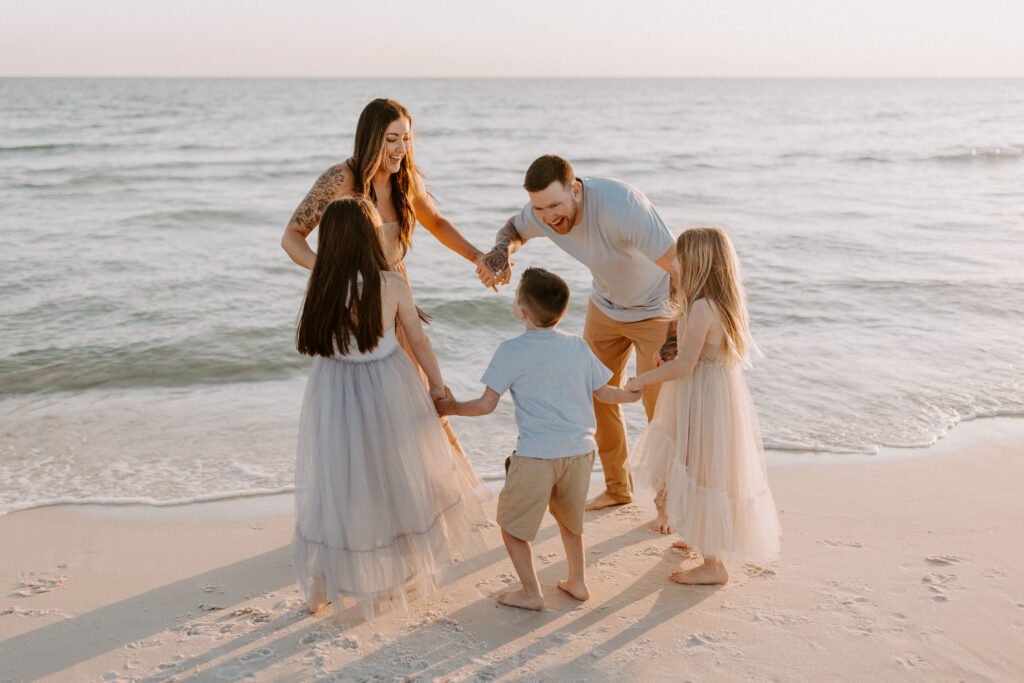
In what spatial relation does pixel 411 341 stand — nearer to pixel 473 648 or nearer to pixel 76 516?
pixel 473 648

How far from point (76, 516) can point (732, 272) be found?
3504 millimetres

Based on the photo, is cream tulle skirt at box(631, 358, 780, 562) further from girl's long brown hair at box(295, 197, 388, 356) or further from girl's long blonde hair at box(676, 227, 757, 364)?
girl's long brown hair at box(295, 197, 388, 356)

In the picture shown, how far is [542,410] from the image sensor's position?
3230 mm

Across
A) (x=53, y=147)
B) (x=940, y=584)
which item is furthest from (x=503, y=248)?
(x=53, y=147)

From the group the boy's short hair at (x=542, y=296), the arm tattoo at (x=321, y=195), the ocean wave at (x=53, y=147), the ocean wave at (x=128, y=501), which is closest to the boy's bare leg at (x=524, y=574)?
the boy's short hair at (x=542, y=296)

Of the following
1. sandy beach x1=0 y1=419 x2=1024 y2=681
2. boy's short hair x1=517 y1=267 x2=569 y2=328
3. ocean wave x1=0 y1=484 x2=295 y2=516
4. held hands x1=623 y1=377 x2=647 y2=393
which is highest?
boy's short hair x1=517 y1=267 x2=569 y2=328

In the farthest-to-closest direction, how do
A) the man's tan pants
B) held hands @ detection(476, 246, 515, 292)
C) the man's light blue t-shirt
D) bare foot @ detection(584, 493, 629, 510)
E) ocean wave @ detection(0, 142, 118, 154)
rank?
ocean wave @ detection(0, 142, 118, 154), bare foot @ detection(584, 493, 629, 510), the man's tan pants, held hands @ detection(476, 246, 515, 292), the man's light blue t-shirt

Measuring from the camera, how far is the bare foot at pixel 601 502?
172 inches

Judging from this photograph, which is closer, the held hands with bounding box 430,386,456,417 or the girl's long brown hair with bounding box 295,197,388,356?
the girl's long brown hair with bounding box 295,197,388,356

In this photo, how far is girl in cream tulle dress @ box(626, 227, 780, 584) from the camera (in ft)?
11.0

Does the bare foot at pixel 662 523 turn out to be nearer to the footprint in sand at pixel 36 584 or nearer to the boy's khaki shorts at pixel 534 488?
the boy's khaki shorts at pixel 534 488

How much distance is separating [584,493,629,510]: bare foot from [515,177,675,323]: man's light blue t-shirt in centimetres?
95

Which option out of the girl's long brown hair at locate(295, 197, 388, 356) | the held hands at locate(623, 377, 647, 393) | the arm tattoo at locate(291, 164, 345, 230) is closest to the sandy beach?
the held hands at locate(623, 377, 647, 393)

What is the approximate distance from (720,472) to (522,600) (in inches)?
37.7
